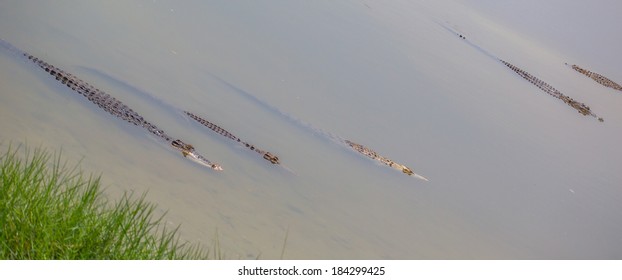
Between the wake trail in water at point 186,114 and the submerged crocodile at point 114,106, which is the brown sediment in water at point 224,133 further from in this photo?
the submerged crocodile at point 114,106

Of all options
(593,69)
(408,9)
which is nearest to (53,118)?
(408,9)

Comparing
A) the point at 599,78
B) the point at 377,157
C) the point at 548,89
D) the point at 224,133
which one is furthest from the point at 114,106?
the point at 599,78

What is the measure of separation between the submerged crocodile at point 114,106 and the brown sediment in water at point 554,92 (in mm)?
8013

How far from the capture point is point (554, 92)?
13117mm

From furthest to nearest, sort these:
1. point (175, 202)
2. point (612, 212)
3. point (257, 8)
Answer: point (257, 8) < point (612, 212) < point (175, 202)

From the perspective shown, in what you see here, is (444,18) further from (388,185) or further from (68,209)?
(68,209)

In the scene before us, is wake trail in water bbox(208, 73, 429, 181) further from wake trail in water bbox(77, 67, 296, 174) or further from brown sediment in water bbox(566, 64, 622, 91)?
brown sediment in water bbox(566, 64, 622, 91)

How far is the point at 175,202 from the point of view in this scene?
536 centimetres

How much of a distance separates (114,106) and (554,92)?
8.45 m

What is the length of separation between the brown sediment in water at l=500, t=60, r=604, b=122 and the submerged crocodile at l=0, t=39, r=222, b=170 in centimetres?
801

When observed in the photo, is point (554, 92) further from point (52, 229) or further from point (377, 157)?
point (52, 229)

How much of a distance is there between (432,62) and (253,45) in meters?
3.48

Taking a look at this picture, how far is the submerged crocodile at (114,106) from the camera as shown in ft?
20.0

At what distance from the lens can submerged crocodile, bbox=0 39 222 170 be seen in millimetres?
6086
